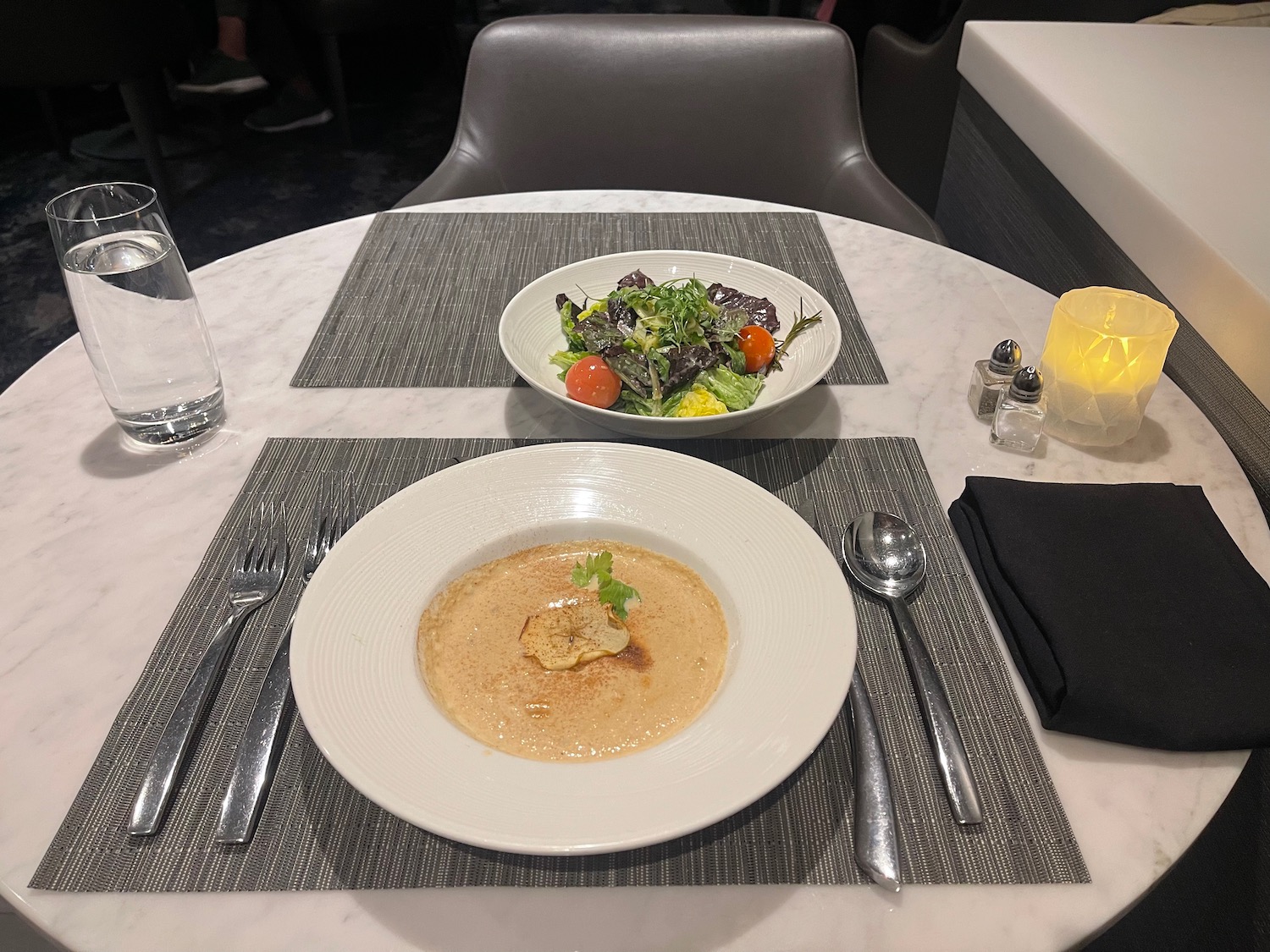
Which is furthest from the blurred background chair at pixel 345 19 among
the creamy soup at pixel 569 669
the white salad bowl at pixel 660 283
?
the creamy soup at pixel 569 669

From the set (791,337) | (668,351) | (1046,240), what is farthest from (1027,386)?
(1046,240)

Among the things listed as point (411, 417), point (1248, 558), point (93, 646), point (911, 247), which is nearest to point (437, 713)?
point (93, 646)

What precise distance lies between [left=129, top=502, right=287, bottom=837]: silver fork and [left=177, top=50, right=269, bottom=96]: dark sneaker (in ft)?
12.1

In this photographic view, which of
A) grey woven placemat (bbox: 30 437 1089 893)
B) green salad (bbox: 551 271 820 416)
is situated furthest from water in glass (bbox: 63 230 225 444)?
green salad (bbox: 551 271 820 416)

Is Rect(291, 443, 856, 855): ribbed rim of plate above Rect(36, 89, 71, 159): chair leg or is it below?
above

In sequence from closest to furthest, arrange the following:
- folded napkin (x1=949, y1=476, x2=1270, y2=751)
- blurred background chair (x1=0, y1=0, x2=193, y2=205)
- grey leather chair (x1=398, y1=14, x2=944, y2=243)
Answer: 1. folded napkin (x1=949, y1=476, x2=1270, y2=751)
2. grey leather chair (x1=398, y1=14, x2=944, y2=243)
3. blurred background chair (x1=0, y1=0, x2=193, y2=205)

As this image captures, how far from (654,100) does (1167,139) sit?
94cm

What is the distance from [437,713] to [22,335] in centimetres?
271

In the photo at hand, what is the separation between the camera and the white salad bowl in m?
0.89

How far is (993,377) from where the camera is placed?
3.20 ft

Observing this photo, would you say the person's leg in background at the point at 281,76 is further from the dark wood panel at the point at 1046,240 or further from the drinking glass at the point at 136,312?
the drinking glass at the point at 136,312

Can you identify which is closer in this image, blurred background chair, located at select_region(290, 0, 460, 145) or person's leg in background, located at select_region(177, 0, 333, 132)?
blurred background chair, located at select_region(290, 0, 460, 145)

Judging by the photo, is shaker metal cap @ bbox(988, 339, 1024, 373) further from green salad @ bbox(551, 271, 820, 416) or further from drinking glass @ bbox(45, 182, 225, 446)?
drinking glass @ bbox(45, 182, 225, 446)

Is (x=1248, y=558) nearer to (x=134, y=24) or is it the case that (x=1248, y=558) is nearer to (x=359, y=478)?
(x=359, y=478)
